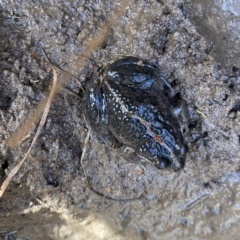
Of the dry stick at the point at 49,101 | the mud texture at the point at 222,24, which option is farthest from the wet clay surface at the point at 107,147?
the mud texture at the point at 222,24

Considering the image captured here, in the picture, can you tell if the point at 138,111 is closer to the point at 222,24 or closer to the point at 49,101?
the point at 49,101

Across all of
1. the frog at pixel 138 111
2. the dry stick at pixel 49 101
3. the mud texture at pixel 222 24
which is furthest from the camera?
the mud texture at pixel 222 24

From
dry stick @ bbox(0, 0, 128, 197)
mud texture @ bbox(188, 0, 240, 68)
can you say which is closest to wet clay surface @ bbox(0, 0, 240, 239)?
dry stick @ bbox(0, 0, 128, 197)

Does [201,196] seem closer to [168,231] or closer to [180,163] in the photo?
[168,231]

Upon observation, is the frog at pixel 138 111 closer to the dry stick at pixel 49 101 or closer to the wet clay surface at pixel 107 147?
the wet clay surface at pixel 107 147

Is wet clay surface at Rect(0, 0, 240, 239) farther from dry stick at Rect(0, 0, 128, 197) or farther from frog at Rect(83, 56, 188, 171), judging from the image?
frog at Rect(83, 56, 188, 171)

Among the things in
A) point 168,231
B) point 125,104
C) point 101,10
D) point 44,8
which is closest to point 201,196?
point 168,231
